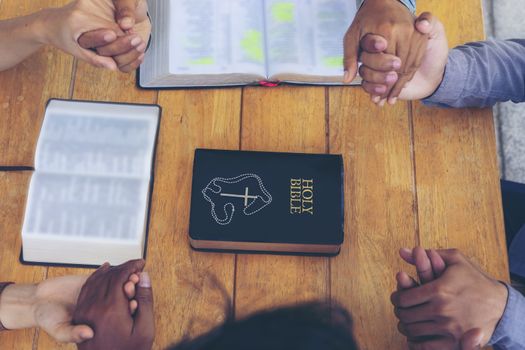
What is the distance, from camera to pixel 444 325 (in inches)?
29.9

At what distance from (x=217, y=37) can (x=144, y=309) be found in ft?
1.60

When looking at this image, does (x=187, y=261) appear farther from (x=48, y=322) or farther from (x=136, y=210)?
(x=48, y=322)

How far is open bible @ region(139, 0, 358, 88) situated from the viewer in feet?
2.95

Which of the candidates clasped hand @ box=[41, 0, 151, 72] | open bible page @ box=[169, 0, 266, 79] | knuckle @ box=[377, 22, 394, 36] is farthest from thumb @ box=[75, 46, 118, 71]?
knuckle @ box=[377, 22, 394, 36]

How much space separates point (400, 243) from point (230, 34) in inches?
18.8

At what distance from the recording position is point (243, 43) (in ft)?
2.97

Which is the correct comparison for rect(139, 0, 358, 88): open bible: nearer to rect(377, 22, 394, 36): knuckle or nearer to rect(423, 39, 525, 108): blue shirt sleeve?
rect(377, 22, 394, 36): knuckle

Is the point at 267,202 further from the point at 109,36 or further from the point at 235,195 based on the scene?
the point at 109,36

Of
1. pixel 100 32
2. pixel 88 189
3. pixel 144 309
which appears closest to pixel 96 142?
pixel 88 189

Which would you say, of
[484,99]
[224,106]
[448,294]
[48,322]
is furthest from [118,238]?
[484,99]

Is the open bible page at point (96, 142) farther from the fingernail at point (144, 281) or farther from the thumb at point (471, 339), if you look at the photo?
the thumb at point (471, 339)

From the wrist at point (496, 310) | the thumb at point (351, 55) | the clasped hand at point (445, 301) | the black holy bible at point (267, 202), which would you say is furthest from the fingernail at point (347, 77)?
the wrist at point (496, 310)

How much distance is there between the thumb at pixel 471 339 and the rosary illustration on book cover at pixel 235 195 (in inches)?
13.9

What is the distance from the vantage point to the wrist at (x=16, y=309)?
778 millimetres
